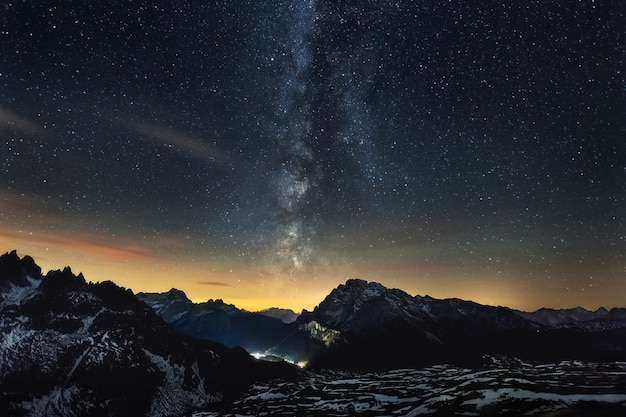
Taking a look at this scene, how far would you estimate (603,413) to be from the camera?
182 m

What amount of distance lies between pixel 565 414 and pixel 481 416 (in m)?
39.9

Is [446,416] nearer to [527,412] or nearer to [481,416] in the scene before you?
[481,416]

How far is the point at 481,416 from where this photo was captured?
193750 millimetres

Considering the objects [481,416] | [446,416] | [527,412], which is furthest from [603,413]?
[446,416]

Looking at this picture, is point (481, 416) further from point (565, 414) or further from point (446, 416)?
point (565, 414)

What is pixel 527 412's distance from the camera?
643ft

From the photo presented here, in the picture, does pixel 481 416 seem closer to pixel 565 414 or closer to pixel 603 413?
A: pixel 565 414

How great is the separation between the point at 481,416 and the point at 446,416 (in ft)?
57.2

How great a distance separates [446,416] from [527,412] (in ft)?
139

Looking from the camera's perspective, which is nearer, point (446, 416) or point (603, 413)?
point (603, 413)

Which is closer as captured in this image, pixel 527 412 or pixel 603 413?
pixel 603 413

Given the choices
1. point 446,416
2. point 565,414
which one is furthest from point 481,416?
point 565,414

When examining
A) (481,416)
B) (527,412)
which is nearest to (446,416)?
(481,416)

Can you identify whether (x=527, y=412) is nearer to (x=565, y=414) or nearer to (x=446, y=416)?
(x=565, y=414)
